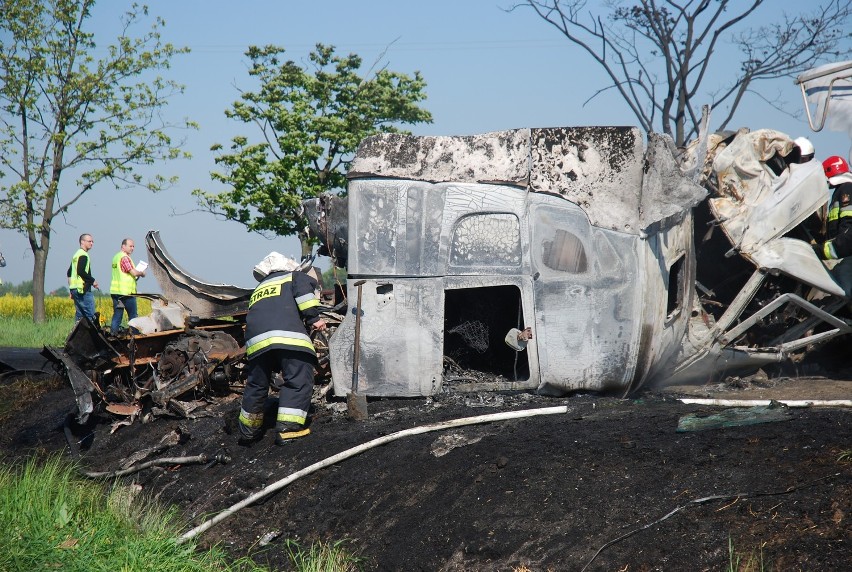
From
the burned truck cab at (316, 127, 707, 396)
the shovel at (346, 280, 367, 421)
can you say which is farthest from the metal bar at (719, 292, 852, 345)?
the shovel at (346, 280, 367, 421)

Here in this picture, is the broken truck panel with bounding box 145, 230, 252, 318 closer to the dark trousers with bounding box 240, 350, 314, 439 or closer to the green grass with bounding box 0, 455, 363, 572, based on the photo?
the dark trousers with bounding box 240, 350, 314, 439

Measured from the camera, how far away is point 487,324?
7.83 m

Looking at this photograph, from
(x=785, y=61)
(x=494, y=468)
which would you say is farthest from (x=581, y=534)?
(x=785, y=61)

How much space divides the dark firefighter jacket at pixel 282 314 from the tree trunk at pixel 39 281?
1368cm

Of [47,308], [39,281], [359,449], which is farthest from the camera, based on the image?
[47,308]

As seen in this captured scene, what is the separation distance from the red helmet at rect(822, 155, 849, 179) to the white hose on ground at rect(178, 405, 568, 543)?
4.51 metres

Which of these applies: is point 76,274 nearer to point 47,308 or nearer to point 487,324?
point 487,324

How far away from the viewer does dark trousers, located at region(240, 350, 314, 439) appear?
677cm

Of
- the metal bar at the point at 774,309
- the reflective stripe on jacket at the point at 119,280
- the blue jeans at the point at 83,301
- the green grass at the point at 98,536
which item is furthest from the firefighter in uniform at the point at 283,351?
the blue jeans at the point at 83,301

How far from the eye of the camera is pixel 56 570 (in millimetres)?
5020

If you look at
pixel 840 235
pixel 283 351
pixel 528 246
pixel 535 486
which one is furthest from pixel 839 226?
pixel 283 351

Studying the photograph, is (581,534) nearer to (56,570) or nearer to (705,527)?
(705,527)

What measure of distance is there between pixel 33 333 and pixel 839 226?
1454 centimetres

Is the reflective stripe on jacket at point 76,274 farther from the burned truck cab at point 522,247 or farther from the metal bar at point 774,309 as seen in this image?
the metal bar at point 774,309
